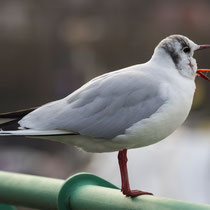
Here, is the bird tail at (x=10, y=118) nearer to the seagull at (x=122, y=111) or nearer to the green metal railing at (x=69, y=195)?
the seagull at (x=122, y=111)

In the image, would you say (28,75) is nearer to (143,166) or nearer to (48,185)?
(143,166)

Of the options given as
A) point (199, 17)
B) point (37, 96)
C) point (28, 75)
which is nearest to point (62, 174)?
point (37, 96)

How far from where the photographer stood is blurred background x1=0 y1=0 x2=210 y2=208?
894 centimetres

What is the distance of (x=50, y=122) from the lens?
1.88 meters

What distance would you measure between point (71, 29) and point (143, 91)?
17207 mm

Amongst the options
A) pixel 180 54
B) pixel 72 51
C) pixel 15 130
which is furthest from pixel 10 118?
pixel 72 51

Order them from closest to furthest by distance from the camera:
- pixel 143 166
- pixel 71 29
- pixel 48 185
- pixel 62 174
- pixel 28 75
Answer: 1. pixel 48 185
2. pixel 143 166
3. pixel 62 174
4. pixel 28 75
5. pixel 71 29

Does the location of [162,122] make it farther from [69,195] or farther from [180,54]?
[69,195]

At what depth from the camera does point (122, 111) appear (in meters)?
1.89

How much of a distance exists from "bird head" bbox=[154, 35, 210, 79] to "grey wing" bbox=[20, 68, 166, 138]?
0.30ft

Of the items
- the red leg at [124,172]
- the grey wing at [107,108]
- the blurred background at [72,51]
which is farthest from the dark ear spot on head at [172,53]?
the blurred background at [72,51]

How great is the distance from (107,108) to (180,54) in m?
0.24

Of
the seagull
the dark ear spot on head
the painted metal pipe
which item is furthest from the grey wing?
the painted metal pipe

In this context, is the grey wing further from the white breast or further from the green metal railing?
the green metal railing
